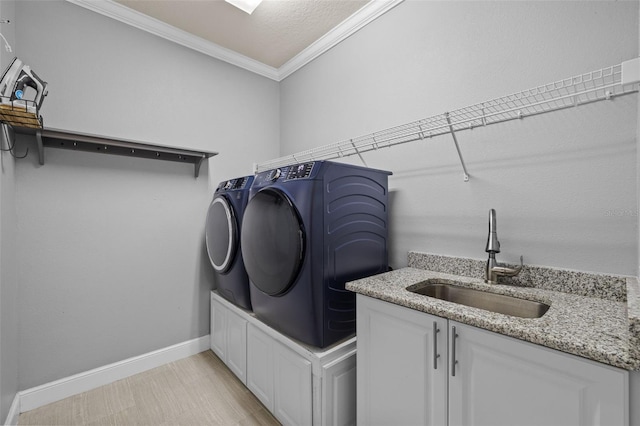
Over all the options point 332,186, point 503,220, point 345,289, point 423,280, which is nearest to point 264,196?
point 332,186

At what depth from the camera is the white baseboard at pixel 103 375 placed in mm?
1818

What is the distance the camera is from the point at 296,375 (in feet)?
4.93

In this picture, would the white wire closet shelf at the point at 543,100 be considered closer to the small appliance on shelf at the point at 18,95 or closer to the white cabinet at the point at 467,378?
the white cabinet at the point at 467,378

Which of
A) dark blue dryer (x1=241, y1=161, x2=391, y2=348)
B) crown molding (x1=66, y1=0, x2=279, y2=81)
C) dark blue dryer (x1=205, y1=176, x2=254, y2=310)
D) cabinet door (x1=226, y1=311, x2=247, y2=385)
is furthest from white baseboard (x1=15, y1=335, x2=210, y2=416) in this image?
crown molding (x1=66, y1=0, x2=279, y2=81)

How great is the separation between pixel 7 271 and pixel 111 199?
73 cm

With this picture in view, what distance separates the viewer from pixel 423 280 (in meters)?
1.53

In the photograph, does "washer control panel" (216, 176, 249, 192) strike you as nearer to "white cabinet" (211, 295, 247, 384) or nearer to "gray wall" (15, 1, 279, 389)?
"gray wall" (15, 1, 279, 389)

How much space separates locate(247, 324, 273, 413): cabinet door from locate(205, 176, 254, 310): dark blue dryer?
248 millimetres

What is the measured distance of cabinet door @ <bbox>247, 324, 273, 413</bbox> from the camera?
1715 mm

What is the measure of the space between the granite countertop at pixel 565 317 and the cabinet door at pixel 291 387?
0.54 metres

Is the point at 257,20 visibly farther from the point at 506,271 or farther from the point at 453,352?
the point at 453,352

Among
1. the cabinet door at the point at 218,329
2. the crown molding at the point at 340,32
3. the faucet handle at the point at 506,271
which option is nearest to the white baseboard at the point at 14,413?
the cabinet door at the point at 218,329

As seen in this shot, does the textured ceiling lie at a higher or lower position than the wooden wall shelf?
higher

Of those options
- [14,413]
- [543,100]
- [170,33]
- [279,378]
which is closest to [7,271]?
[14,413]
